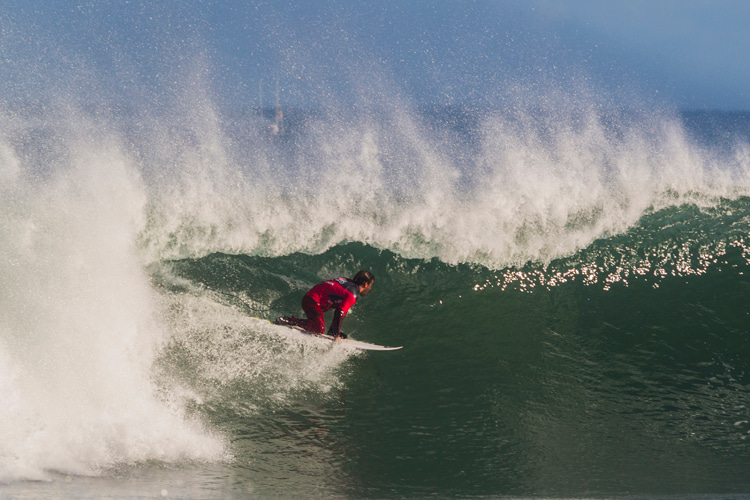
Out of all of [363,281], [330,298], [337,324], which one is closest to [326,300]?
[330,298]

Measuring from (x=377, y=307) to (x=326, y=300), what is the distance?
1005 mm

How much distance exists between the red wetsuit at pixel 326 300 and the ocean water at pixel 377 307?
0.27 metres

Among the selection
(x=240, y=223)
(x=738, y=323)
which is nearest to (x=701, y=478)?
(x=738, y=323)

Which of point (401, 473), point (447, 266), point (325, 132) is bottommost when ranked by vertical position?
point (401, 473)

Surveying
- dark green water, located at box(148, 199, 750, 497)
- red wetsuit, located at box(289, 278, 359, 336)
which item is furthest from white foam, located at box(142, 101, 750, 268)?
red wetsuit, located at box(289, 278, 359, 336)

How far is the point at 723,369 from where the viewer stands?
557 centimetres

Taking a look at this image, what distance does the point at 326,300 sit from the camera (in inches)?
213

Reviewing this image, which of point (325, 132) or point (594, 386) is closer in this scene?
point (594, 386)

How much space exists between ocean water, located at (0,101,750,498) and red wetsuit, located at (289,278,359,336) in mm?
266

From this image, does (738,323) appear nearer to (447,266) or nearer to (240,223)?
(447,266)

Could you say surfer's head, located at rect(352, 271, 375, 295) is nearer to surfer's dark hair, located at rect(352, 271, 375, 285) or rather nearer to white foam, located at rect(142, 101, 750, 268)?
surfer's dark hair, located at rect(352, 271, 375, 285)

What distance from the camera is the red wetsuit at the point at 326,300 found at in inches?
210

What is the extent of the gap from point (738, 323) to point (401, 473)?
197 inches

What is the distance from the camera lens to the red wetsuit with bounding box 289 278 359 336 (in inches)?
210
